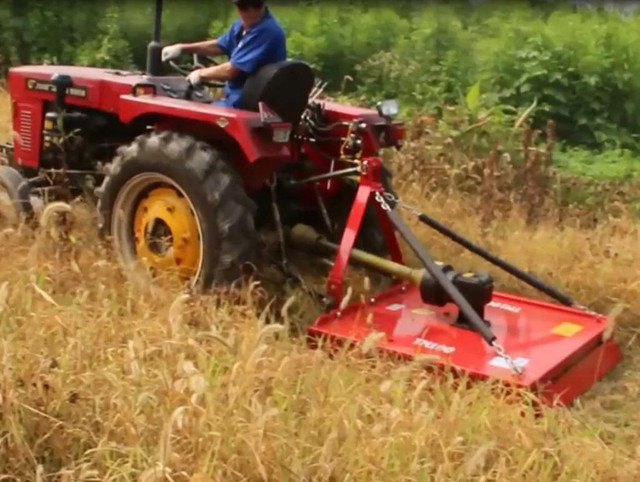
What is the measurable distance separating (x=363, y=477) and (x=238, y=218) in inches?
68.9

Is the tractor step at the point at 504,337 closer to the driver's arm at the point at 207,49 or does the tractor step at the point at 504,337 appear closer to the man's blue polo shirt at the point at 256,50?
the man's blue polo shirt at the point at 256,50

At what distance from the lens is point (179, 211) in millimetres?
4637

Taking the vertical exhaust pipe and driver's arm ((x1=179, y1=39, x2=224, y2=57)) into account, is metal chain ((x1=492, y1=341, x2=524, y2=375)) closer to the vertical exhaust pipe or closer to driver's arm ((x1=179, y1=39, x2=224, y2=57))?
driver's arm ((x1=179, y1=39, x2=224, y2=57))

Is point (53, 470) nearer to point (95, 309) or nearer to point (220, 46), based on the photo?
point (95, 309)

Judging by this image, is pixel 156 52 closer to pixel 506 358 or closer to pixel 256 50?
pixel 256 50

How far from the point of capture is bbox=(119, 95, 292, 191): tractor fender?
14.4ft

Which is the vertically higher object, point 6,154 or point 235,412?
point 235,412

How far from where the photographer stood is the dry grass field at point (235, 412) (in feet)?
9.64

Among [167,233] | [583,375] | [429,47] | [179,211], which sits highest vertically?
[429,47]

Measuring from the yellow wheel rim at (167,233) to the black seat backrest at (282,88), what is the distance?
0.54 metres

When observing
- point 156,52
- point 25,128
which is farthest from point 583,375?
point 25,128

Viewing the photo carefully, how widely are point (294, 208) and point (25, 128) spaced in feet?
5.29

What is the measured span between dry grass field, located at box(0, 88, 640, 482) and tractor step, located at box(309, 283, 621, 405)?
0.45 ft

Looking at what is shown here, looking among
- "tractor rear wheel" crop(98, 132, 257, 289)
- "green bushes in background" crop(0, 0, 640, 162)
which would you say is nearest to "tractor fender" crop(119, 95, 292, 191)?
"tractor rear wheel" crop(98, 132, 257, 289)
